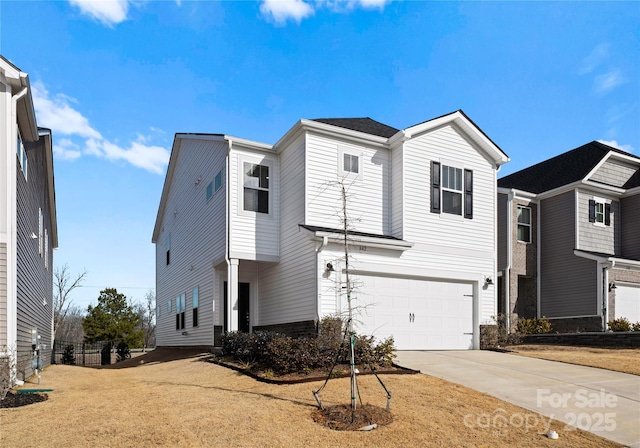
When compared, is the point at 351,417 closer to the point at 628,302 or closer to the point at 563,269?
the point at 563,269

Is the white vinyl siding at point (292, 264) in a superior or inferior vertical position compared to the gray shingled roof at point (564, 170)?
inferior

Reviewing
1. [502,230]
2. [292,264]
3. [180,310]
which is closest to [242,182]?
[292,264]

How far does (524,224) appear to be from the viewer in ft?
74.2

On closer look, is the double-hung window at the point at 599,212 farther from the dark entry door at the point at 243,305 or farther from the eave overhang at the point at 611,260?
the dark entry door at the point at 243,305

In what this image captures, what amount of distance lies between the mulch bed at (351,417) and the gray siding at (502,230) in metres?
15.3

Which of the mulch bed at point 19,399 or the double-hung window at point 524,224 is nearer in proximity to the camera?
the mulch bed at point 19,399

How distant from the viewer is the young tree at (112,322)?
3002 cm

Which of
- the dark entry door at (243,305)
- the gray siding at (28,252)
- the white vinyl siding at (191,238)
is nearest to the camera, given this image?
the gray siding at (28,252)

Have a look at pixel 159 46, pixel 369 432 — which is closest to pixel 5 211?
pixel 159 46

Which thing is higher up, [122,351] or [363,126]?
[363,126]

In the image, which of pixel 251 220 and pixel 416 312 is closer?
pixel 416 312

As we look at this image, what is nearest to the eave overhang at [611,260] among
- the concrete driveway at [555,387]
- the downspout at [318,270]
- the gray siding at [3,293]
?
the concrete driveway at [555,387]

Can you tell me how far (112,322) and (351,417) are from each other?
26227mm

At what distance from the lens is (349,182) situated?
16.1 m
